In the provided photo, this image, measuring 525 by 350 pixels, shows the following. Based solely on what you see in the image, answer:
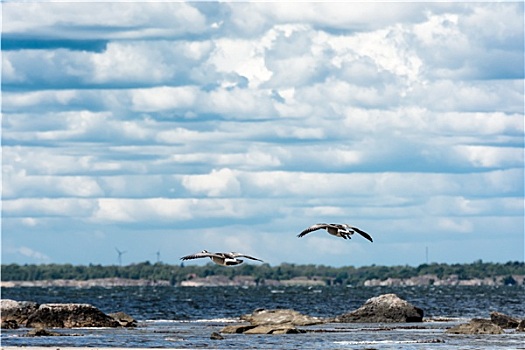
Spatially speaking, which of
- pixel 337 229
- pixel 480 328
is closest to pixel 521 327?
pixel 480 328

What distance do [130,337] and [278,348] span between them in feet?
31.4

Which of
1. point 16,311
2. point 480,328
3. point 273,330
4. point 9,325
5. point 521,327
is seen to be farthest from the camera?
point 16,311

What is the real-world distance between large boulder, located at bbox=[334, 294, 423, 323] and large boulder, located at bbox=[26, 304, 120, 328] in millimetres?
13881

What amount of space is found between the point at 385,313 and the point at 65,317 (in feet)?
55.5

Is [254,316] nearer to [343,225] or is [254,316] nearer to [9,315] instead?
[9,315]

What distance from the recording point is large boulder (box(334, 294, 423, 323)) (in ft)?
224

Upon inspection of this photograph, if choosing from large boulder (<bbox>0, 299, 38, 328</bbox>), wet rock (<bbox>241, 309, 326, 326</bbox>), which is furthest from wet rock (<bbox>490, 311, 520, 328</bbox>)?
large boulder (<bbox>0, 299, 38, 328</bbox>)

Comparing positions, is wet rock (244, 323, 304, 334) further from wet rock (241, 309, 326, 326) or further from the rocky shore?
wet rock (241, 309, 326, 326)

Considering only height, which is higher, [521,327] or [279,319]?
[279,319]

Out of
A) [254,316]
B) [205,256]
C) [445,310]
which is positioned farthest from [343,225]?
[445,310]

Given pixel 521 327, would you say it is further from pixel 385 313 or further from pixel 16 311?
pixel 16 311

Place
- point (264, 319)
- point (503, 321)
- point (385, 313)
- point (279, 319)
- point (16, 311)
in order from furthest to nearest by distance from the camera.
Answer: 1. point (385, 313)
2. point (16, 311)
3. point (279, 319)
4. point (264, 319)
5. point (503, 321)

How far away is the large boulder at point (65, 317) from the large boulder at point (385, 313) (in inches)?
546

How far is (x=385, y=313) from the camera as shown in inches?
2702
